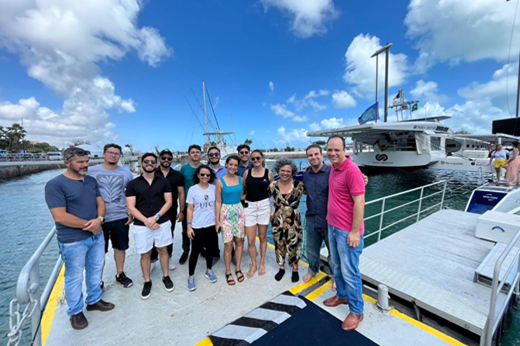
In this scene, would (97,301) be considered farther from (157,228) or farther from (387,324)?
(387,324)

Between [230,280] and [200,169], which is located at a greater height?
[200,169]

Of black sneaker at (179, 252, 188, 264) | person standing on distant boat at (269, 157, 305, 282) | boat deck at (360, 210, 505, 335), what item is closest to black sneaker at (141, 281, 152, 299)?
black sneaker at (179, 252, 188, 264)

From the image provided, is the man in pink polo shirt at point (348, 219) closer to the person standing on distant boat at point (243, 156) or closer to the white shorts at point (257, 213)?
the white shorts at point (257, 213)

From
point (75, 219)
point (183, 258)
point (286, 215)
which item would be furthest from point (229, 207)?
point (75, 219)

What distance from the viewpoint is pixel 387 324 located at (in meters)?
2.14

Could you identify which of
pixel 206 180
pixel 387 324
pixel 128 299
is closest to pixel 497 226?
pixel 387 324

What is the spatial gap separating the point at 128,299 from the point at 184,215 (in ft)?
4.06

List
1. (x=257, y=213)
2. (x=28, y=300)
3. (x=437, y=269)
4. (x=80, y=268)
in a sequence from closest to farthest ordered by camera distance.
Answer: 1. (x=28, y=300)
2. (x=80, y=268)
3. (x=257, y=213)
4. (x=437, y=269)

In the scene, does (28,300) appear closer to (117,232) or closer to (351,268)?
(117,232)

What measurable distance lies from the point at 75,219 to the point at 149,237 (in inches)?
30.7

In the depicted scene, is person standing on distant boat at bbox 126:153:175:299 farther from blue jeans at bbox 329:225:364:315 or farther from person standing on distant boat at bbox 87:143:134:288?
blue jeans at bbox 329:225:364:315

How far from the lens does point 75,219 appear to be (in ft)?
6.99

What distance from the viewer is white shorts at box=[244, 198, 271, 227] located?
292 centimetres

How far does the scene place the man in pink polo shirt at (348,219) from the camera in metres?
1.99
